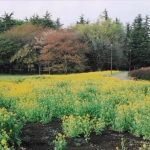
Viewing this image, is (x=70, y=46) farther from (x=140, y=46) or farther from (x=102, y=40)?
(x=140, y=46)

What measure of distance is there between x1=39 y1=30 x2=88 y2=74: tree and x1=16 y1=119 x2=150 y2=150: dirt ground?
4060 centimetres

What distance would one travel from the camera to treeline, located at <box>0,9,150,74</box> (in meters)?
50.4

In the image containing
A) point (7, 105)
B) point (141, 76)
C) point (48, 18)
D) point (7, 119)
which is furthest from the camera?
point (48, 18)

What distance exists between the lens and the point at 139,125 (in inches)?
295

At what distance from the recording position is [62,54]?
50.8 m

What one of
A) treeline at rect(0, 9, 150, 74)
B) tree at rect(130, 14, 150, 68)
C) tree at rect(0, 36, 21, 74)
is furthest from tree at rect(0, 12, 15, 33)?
tree at rect(130, 14, 150, 68)

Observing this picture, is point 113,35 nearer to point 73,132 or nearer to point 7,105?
point 7,105

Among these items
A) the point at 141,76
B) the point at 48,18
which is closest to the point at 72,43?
the point at 48,18

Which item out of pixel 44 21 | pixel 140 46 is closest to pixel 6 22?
pixel 44 21

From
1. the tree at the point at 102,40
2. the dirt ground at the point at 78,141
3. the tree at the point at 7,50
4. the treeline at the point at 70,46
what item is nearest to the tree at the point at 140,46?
the treeline at the point at 70,46

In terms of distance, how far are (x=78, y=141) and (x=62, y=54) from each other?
143 feet

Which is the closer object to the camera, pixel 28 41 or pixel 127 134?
pixel 127 134

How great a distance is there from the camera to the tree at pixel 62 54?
1959 inches

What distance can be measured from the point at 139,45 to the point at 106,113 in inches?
2171
